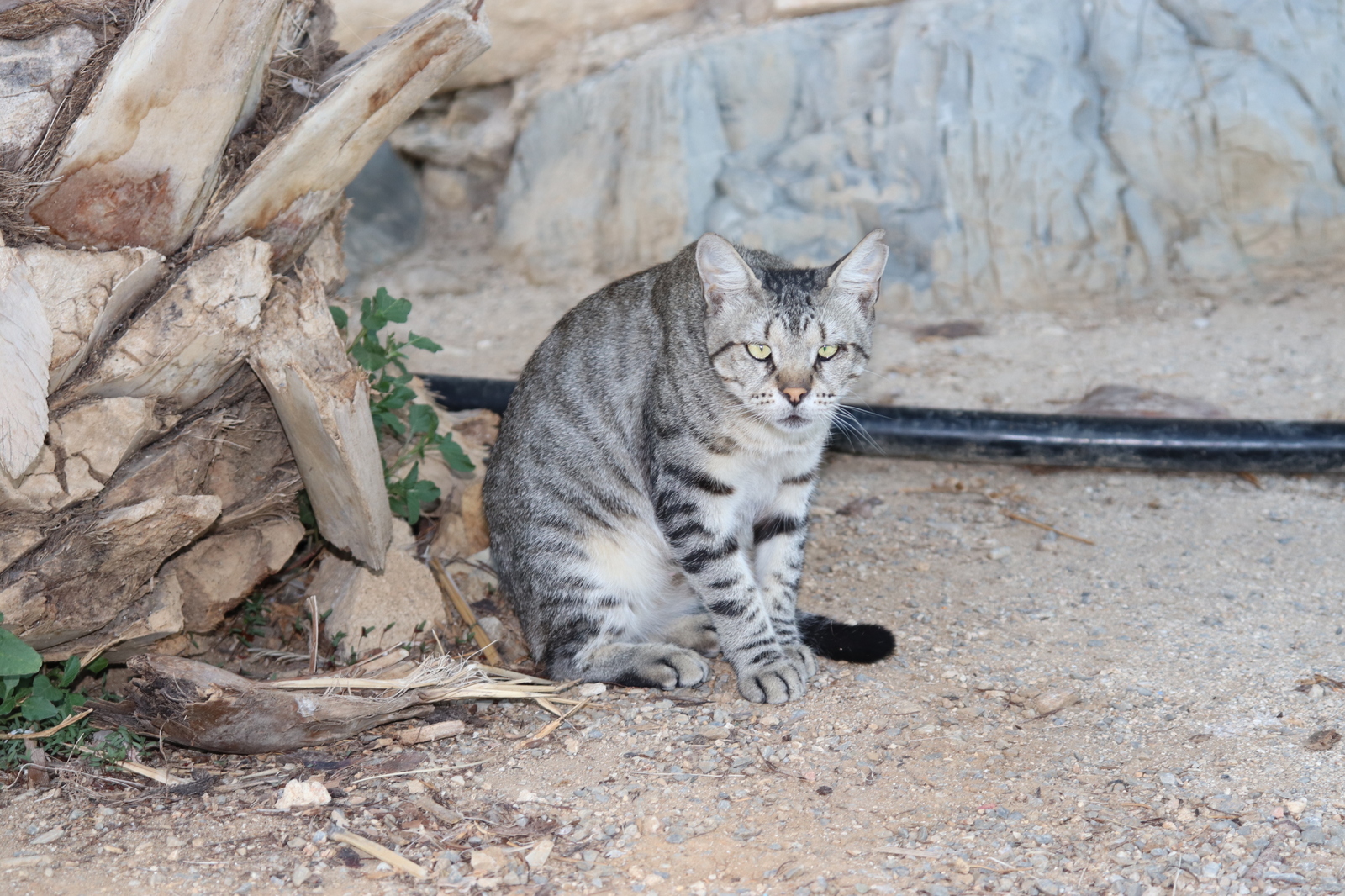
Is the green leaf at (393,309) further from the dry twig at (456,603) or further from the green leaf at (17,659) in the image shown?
the green leaf at (17,659)

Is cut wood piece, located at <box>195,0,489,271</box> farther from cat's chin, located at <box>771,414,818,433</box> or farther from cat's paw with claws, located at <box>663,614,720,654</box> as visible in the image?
cat's paw with claws, located at <box>663,614,720,654</box>

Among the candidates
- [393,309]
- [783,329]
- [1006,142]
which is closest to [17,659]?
[393,309]

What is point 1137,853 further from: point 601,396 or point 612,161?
point 612,161

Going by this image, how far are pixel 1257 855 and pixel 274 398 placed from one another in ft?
9.41

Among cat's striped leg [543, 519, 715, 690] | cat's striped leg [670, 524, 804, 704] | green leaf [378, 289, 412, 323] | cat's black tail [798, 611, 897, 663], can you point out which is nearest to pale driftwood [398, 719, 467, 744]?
cat's striped leg [543, 519, 715, 690]

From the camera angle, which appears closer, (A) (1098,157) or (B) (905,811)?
(B) (905,811)

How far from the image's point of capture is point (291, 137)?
3.09m

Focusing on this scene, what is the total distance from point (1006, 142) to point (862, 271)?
3731 mm

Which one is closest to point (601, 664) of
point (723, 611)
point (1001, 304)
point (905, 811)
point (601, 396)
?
point (723, 611)

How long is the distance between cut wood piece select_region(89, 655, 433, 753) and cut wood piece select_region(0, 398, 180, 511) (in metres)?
0.48

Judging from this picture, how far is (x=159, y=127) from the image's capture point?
285 centimetres

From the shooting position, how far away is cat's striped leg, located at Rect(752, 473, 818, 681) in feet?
12.7

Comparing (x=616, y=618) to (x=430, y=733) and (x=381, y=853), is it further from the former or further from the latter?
(x=381, y=853)

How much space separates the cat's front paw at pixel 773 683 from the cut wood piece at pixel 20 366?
6.91ft
